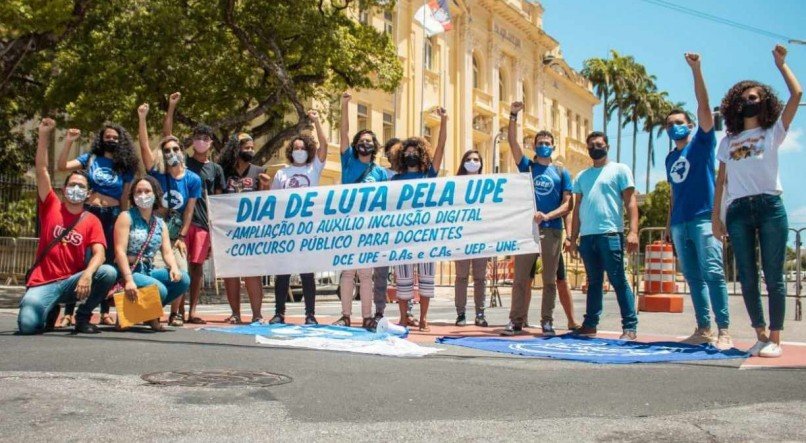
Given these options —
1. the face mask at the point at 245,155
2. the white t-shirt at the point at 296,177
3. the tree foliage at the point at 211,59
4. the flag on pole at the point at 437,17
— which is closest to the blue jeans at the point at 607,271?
the white t-shirt at the point at 296,177

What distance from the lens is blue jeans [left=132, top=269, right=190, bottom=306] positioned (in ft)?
25.0

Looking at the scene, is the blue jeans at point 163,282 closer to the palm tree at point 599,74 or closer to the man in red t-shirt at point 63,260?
the man in red t-shirt at point 63,260

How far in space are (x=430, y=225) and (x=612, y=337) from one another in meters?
2.06

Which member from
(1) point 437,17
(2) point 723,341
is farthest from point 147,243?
(1) point 437,17

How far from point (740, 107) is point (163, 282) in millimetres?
5201

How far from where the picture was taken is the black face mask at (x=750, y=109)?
641 centimetres

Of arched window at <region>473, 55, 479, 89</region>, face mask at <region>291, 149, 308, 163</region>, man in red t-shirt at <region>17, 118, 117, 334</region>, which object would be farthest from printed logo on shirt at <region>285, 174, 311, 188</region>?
arched window at <region>473, 55, 479, 89</region>

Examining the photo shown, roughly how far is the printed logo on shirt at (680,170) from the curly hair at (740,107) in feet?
2.15

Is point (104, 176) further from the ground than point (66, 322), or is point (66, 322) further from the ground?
point (104, 176)

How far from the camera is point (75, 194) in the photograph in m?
7.43

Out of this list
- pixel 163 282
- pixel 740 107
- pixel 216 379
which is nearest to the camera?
pixel 216 379

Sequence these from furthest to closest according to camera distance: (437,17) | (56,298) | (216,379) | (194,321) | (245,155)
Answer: (437,17), (245,155), (194,321), (56,298), (216,379)

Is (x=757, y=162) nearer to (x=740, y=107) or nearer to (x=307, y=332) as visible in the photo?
(x=740, y=107)

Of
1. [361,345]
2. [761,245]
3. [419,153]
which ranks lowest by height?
[361,345]
